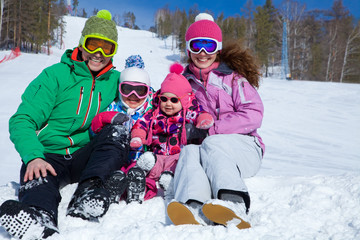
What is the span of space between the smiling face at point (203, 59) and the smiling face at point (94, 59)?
91 cm

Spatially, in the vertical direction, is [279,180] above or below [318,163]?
above

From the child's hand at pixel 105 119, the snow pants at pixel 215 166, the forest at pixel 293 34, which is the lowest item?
the snow pants at pixel 215 166

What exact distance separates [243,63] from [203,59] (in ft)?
1.32

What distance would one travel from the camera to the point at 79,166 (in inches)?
83.7

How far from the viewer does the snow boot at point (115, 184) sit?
1784 mm

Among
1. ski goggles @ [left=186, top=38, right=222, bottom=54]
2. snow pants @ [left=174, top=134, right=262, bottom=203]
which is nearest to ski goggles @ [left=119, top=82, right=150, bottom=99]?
ski goggles @ [left=186, top=38, right=222, bottom=54]

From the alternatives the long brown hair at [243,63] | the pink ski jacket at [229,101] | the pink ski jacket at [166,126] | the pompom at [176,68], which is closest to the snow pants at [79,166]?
the pink ski jacket at [166,126]

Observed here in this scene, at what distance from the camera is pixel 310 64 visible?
26984 millimetres

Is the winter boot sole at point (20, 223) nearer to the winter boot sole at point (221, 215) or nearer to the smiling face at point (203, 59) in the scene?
the winter boot sole at point (221, 215)

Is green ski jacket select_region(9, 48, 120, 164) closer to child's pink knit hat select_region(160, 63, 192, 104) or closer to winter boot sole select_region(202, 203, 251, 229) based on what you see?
child's pink knit hat select_region(160, 63, 192, 104)

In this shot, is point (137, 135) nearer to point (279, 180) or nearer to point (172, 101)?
point (172, 101)

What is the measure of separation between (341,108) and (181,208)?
31.4ft

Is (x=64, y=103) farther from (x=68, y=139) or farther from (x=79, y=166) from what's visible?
(x=79, y=166)

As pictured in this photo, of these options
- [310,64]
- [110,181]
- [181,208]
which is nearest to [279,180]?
[181,208]
